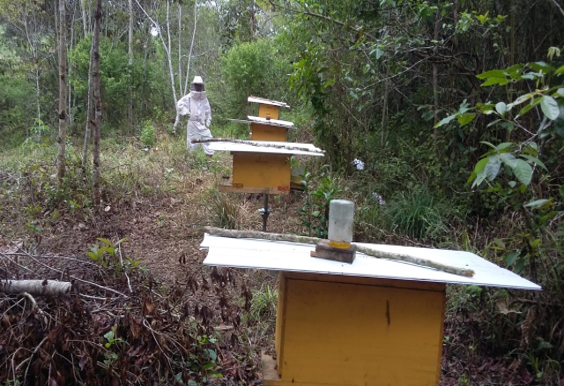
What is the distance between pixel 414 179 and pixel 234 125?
665 centimetres

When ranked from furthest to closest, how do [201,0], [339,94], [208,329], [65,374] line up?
1. [201,0]
2. [339,94]
3. [208,329]
4. [65,374]

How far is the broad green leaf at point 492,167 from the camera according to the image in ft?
5.16

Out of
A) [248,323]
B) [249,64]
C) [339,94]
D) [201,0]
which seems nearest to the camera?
[248,323]

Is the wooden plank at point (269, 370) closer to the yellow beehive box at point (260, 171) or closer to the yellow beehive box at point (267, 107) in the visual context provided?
the yellow beehive box at point (260, 171)

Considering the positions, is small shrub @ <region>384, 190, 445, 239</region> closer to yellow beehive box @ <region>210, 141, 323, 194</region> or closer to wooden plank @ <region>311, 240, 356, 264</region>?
yellow beehive box @ <region>210, 141, 323, 194</region>

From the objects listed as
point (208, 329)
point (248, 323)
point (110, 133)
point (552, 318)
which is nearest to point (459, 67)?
point (552, 318)

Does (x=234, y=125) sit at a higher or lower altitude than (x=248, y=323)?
higher

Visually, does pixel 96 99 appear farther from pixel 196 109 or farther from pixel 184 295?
pixel 196 109

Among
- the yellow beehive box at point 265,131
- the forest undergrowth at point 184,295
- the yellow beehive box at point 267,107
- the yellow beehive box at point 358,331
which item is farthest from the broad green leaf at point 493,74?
the yellow beehive box at point 267,107

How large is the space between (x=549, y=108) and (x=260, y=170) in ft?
9.75

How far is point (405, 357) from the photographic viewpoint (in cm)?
159

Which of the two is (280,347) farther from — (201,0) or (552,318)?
(201,0)

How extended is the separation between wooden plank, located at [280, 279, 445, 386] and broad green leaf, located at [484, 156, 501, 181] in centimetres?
45

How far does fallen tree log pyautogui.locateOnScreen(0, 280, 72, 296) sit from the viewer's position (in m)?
2.46
